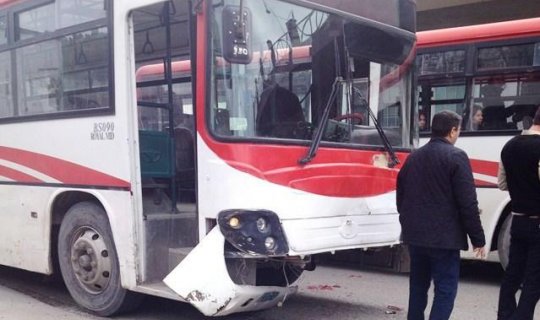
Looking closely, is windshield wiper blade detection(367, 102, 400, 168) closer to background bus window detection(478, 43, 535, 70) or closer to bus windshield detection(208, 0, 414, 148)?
bus windshield detection(208, 0, 414, 148)

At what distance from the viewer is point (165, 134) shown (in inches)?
248

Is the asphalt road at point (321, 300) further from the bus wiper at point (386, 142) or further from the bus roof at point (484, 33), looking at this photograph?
the bus roof at point (484, 33)

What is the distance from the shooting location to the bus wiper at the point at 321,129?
519cm

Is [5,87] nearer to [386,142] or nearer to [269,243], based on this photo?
[269,243]

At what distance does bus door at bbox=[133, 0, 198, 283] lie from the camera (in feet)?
18.7

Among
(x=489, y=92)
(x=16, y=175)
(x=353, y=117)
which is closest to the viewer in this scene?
(x=353, y=117)

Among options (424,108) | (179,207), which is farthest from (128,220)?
(424,108)

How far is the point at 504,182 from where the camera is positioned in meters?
5.60

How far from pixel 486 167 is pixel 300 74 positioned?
3592mm

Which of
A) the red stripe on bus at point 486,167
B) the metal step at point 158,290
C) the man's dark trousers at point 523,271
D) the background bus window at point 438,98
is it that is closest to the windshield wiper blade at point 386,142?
the man's dark trousers at point 523,271

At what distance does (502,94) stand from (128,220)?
4.91 metres

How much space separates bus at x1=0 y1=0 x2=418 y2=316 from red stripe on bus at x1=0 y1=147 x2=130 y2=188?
0.06 ft

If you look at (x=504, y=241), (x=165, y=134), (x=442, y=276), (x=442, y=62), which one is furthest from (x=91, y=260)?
(x=442, y=62)

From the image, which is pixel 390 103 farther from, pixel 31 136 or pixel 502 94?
pixel 31 136
